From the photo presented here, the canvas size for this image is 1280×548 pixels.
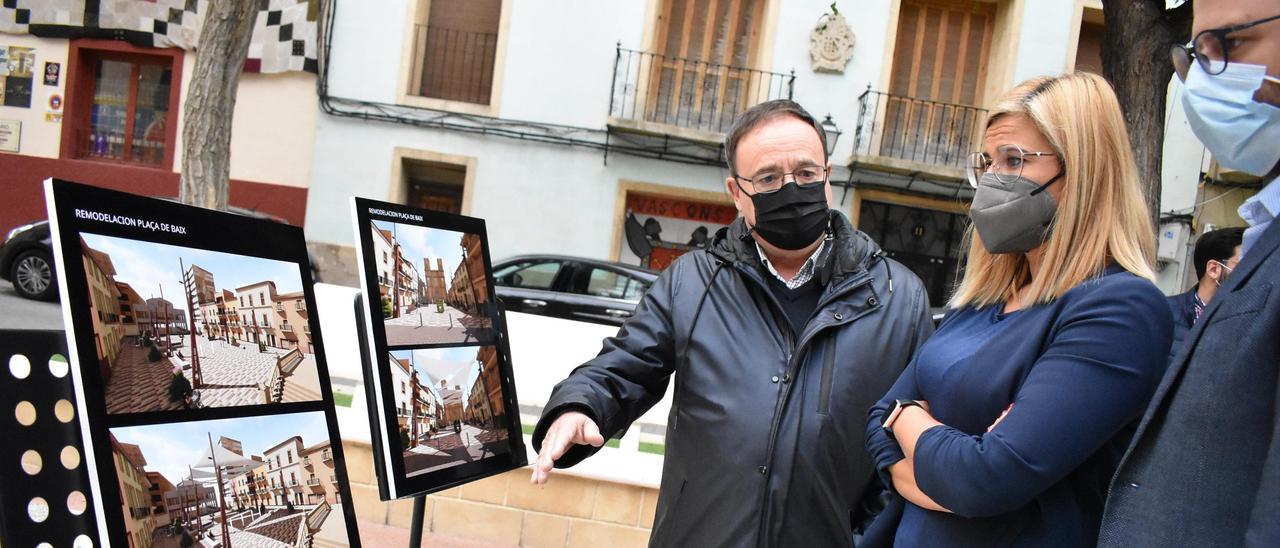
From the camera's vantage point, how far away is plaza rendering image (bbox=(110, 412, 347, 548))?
1.40 meters

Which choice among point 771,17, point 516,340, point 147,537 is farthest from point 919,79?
point 147,537

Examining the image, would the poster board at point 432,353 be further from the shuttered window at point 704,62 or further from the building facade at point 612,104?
the shuttered window at point 704,62

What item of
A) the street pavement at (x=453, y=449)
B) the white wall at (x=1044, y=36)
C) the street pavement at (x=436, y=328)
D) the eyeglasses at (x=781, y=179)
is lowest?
the street pavement at (x=453, y=449)

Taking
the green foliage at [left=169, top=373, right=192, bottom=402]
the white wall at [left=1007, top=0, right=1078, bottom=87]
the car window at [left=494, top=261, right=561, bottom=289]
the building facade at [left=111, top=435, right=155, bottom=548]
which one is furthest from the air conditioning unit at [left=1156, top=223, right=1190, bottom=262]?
the building facade at [left=111, top=435, right=155, bottom=548]

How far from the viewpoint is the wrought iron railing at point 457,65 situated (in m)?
13.3

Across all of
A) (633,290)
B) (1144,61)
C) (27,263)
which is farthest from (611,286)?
(27,263)

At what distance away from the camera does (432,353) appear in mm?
2221

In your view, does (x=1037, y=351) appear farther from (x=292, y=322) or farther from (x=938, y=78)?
(x=938, y=78)

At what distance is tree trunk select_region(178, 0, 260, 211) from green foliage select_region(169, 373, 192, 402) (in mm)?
7416

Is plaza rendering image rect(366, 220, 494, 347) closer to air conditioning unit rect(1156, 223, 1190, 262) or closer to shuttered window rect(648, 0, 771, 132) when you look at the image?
shuttered window rect(648, 0, 771, 132)

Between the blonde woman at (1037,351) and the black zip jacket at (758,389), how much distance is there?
20cm

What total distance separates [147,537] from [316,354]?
1.71ft

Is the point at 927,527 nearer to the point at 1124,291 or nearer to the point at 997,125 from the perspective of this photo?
the point at 1124,291

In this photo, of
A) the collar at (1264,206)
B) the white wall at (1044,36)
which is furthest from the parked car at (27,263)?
the white wall at (1044,36)
